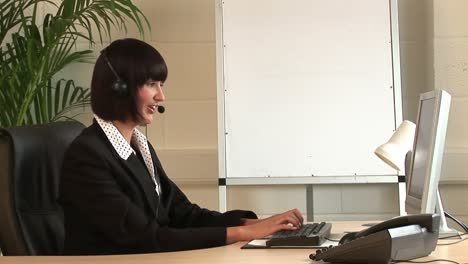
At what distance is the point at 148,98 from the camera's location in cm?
176

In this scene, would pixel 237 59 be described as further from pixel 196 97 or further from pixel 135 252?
pixel 135 252

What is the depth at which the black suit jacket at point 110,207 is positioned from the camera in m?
1.56

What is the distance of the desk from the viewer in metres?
1.38

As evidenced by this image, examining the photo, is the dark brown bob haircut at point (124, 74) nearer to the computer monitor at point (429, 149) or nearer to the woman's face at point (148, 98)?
the woman's face at point (148, 98)

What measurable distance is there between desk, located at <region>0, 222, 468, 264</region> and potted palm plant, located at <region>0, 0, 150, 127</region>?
51.3 inches

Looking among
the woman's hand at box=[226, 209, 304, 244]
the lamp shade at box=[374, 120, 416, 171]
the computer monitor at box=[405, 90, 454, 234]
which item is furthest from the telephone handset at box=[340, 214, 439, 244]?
the lamp shade at box=[374, 120, 416, 171]

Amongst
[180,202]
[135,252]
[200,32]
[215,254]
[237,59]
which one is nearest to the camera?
[215,254]

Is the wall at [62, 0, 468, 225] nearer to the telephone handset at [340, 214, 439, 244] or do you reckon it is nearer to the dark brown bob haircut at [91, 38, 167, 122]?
the dark brown bob haircut at [91, 38, 167, 122]

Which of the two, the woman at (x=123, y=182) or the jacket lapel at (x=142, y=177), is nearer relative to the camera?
the woman at (x=123, y=182)

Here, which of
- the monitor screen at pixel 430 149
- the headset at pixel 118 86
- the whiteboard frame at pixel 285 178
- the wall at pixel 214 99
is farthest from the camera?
the wall at pixel 214 99

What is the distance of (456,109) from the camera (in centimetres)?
289

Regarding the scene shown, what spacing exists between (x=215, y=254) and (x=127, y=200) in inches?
10.0

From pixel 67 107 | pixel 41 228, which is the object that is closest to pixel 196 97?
pixel 67 107

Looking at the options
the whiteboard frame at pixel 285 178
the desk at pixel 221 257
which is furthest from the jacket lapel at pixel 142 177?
the whiteboard frame at pixel 285 178
